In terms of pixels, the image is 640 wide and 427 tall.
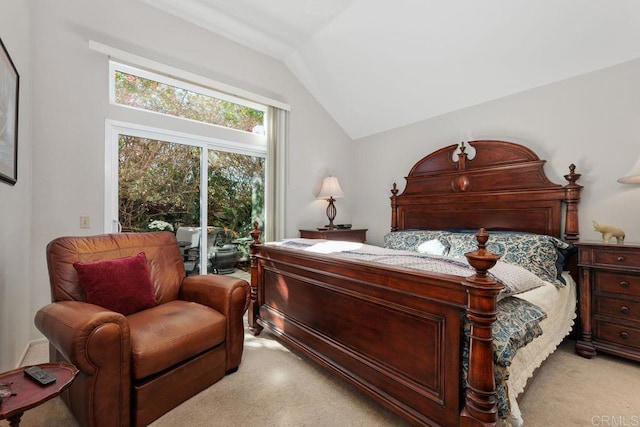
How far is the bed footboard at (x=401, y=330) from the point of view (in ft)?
3.81

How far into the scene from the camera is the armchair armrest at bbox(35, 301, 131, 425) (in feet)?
4.26

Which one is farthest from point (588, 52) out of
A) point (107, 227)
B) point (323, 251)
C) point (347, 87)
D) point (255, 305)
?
point (107, 227)

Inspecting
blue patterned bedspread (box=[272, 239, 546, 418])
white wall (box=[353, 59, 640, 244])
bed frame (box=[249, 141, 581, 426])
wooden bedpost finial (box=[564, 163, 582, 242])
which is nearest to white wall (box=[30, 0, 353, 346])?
bed frame (box=[249, 141, 581, 426])

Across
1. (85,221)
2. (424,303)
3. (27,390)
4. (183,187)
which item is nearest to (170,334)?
(27,390)

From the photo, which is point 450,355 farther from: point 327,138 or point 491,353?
point 327,138

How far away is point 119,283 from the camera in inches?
71.4

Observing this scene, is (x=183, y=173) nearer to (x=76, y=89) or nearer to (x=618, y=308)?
(x=76, y=89)

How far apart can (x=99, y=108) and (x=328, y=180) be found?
2.67m

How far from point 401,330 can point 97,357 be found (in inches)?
56.8

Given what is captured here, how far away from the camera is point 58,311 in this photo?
59.2 inches

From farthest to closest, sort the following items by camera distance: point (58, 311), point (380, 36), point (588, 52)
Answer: point (380, 36) → point (588, 52) → point (58, 311)

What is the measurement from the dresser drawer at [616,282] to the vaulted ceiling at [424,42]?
181cm

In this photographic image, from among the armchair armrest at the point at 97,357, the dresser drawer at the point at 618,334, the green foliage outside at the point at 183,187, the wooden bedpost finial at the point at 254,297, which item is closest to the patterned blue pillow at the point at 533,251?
the dresser drawer at the point at 618,334

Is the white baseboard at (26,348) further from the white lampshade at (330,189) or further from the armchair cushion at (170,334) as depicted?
the white lampshade at (330,189)
